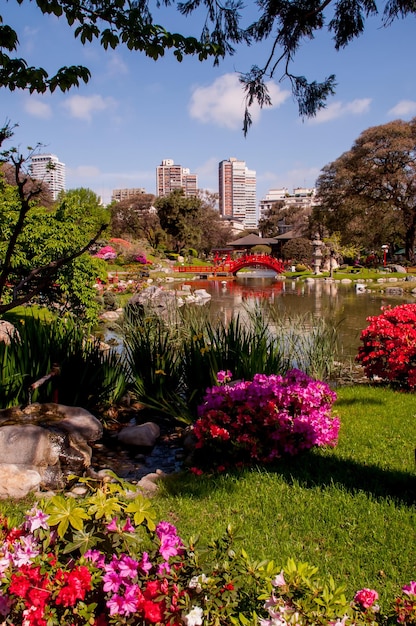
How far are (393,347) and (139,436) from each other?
109 inches

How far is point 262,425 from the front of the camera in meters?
3.45

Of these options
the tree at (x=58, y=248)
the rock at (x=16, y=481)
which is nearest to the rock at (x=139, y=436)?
the rock at (x=16, y=481)

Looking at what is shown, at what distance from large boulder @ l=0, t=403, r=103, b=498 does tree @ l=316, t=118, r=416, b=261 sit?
28.7 m

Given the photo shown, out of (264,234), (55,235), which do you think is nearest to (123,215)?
(264,234)

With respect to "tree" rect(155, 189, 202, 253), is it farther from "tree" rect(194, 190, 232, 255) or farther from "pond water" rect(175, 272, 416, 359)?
"pond water" rect(175, 272, 416, 359)

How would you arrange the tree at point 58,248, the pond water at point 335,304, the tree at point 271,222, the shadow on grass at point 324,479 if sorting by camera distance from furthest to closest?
the tree at point 271,222 → the pond water at point 335,304 → the tree at point 58,248 → the shadow on grass at point 324,479

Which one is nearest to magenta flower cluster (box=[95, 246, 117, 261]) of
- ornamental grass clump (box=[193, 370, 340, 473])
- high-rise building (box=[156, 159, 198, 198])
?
ornamental grass clump (box=[193, 370, 340, 473])

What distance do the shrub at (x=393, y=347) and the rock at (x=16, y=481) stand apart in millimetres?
3645

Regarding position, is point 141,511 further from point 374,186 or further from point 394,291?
point 374,186

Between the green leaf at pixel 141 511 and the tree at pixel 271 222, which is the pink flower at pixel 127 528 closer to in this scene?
the green leaf at pixel 141 511

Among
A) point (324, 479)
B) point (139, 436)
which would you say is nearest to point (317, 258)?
point (139, 436)

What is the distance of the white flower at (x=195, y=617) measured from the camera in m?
1.23

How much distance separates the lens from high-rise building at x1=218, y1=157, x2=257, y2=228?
157m

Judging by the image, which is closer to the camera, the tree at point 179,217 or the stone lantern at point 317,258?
the stone lantern at point 317,258
